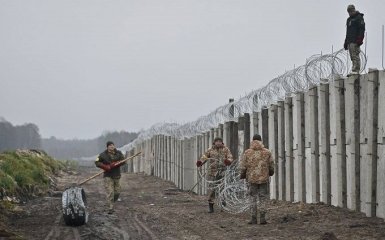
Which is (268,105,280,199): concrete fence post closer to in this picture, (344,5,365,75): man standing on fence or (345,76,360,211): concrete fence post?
(344,5,365,75): man standing on fence

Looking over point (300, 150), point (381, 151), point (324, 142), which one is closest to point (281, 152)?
point (300, 150)

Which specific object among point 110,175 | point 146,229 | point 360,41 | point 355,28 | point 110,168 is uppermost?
point 355,28

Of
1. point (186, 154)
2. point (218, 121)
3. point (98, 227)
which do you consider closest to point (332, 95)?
point (98, 227)

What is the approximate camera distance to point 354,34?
40.7 feet

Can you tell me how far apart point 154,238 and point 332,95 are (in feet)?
14.2

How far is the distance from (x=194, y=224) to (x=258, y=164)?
178 centimetres

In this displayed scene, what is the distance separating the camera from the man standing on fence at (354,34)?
12223mm

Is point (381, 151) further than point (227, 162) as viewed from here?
No

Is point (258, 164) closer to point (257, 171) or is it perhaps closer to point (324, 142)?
point (257, 171)

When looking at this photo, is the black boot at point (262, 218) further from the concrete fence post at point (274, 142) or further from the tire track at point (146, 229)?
the concrete fence post at point (274, 142)

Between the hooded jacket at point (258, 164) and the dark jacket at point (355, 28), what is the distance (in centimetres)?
256

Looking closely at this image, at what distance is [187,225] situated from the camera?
12781 mm

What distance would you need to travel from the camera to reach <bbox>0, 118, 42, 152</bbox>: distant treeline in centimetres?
11948

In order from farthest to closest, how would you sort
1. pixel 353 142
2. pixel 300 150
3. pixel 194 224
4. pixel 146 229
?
pixel 300 150, pixel 194 224, pixel 146 229, pixel 353 142
